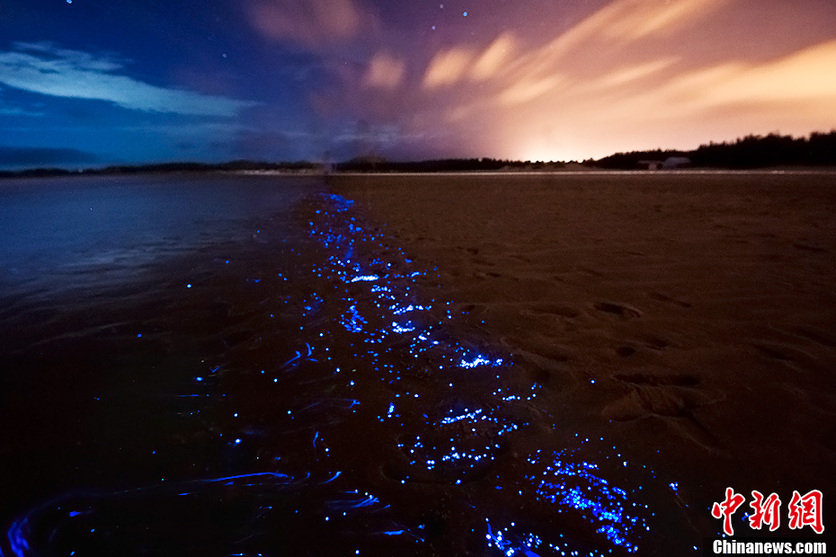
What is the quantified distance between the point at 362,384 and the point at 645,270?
4.28 m

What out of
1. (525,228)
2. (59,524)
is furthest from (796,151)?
(59,524)

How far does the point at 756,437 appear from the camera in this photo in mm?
2113

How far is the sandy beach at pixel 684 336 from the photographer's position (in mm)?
2031

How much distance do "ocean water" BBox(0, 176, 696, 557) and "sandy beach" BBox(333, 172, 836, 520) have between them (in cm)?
29

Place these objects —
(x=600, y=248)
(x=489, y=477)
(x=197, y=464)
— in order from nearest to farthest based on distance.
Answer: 1. (x=489, y=477)
2. (x=197, y=464)
3. (x=600, y=248)

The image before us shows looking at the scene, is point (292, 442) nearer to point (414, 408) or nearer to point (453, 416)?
point (414, 408)

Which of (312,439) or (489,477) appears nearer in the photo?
(489,477)

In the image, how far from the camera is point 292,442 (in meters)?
2.18

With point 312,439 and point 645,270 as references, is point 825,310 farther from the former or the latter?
point 312,439

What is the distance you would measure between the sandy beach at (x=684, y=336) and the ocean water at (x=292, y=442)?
29 cm

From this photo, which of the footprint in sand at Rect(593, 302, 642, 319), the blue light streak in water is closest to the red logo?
the blue light streak in water

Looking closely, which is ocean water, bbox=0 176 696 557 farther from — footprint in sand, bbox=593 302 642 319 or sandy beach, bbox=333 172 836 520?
footprint in sand, bbox=593 302 642 319


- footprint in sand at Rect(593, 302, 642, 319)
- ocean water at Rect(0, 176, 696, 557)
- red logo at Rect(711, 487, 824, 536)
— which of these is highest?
footprint in sand at Rect(593, 302, 642, 319)

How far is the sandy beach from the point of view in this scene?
2031 mm
